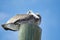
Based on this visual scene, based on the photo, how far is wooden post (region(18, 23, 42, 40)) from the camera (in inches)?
79.5

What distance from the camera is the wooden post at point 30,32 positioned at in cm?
202

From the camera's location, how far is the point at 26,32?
2051 mm

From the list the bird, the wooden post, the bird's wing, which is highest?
the bird

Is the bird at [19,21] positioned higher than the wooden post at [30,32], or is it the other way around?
the bird at [19,21]

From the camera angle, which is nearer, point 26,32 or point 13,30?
point 26,32

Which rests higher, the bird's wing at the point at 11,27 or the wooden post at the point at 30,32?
the bird's wing at the point at 11,27

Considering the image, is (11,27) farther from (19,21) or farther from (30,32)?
(30,32)

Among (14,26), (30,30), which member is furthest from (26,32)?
(14,26)

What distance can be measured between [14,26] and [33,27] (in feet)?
0.89

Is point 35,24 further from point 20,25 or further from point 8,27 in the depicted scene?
point 8,27

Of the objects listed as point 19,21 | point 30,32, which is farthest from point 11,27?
point 30,32

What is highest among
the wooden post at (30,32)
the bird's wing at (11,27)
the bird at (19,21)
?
the bird at (19,21)

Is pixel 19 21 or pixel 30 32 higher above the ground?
pixel 19 21

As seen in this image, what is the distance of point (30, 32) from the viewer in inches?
80.7
